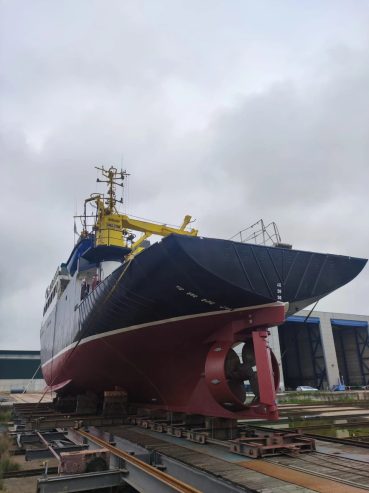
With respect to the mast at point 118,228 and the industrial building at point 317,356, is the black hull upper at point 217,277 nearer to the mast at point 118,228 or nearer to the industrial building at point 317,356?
the mast at point 118,228

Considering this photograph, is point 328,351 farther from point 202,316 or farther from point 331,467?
point 331,467

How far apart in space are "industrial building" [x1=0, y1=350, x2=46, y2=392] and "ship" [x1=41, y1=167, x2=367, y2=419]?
155 ft

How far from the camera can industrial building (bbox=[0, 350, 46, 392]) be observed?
51969 millimetres

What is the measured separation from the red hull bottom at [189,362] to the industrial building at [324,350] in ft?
114

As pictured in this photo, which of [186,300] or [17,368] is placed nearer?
[186,300]

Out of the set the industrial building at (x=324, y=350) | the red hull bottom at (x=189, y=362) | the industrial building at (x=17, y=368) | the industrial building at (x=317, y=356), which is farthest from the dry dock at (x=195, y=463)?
the industrial building at (x=17, y=368)

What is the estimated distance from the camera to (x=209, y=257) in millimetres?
7574

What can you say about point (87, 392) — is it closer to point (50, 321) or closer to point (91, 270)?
point (91, 270)

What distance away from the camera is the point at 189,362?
873 cm

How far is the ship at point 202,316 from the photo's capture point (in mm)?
7562

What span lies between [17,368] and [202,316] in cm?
5475

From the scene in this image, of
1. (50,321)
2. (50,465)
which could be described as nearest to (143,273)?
(50,465)

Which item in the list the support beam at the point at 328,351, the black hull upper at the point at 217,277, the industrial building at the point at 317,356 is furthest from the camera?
the industrial building at the point at 317,356

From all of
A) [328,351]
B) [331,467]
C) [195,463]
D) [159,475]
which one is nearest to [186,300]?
[195,463]
